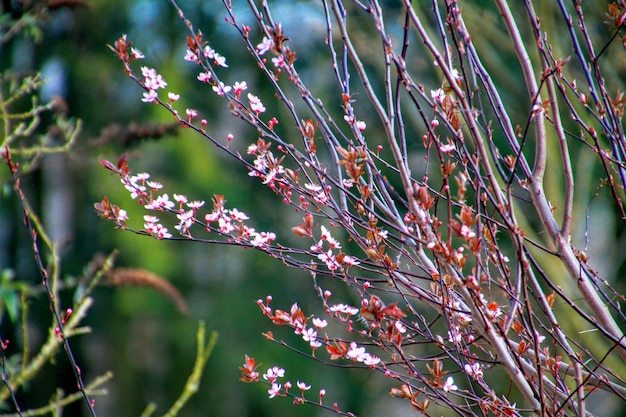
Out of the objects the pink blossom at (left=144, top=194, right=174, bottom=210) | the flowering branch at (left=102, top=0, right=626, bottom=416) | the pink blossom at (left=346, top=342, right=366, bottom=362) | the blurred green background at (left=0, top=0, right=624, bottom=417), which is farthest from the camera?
the blurred green background at (left=0, top=0, right=624, bottom=417)

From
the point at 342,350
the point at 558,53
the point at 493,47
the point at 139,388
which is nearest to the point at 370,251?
the point at 342,350

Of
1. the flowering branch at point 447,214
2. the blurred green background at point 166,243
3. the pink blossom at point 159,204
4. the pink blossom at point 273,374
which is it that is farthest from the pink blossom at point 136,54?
the blurred green background at point 166,243

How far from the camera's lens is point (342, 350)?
1157mm

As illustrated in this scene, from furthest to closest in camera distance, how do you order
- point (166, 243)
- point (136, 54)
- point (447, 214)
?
point (166, 243) < point (136, 54) < point (447, 214)

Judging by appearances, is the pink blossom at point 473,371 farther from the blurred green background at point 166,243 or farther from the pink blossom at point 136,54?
the blurred green background at point 166,243

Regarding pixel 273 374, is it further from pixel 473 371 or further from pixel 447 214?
pixel 447 214

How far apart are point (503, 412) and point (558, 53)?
9.59 feet

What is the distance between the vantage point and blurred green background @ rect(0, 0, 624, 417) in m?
4.77

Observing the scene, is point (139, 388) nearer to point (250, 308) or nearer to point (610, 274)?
point (250, 308)

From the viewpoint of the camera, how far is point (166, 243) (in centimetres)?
485

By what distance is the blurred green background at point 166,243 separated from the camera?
15.6 feet

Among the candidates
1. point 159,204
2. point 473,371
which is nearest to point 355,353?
point 473,371

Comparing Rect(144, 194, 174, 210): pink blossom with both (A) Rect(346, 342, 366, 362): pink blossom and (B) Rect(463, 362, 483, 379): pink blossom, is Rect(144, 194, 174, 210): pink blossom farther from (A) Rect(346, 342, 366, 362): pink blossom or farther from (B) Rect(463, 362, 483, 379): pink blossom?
(B) Rect(463, 362, 483, 379): pink blossom

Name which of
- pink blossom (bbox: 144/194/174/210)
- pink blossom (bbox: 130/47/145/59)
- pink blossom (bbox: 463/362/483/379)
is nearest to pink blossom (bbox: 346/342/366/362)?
pink blossom (bbox: 463/362/483/379)
